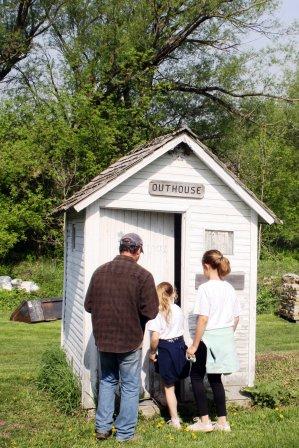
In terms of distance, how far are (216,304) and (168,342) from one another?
0.90 m

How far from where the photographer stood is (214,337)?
6820mm

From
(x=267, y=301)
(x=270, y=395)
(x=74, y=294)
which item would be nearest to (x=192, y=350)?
(x=270, y=395)

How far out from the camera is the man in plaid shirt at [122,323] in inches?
252

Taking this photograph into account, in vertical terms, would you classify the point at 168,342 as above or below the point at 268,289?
above

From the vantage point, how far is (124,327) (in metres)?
6.40

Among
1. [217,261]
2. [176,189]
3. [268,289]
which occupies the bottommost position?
[268,289]

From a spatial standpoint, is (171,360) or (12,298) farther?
(12,298)

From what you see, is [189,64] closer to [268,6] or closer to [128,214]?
[268,6]

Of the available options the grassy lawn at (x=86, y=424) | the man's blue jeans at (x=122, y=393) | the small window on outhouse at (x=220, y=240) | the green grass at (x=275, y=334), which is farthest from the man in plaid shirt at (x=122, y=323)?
the green grass at (x=275, y=334)

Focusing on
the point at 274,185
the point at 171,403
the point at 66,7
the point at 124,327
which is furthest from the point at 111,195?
the point at 274,185

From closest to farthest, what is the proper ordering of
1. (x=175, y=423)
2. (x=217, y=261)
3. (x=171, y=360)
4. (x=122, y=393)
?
(x=122, y=393) → (x=217, y=261) → (x=175, y=423) → (x=171, y=360)

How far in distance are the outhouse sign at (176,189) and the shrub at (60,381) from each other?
2.69 meters

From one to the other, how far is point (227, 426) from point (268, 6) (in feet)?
74.9

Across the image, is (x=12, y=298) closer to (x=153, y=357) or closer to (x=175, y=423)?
(x=153, y=357)
